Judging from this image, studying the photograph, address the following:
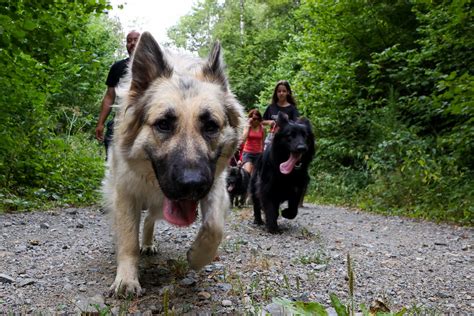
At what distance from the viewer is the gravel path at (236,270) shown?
3045 mm

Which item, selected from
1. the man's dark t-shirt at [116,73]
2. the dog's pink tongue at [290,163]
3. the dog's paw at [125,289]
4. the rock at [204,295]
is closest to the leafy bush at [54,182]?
the man's dark t-shirt at [116,73]

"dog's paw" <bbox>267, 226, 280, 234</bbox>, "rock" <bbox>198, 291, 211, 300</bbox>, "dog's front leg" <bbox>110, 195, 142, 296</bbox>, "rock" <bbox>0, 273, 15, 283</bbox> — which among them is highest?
"dog's front leg" <bbox>110, 195, 142, 296</bbox>

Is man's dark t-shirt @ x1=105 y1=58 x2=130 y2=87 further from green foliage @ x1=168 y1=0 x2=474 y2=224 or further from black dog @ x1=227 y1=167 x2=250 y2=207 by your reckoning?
green foliage @ x1=168 y1=0 x2=474 y2=224

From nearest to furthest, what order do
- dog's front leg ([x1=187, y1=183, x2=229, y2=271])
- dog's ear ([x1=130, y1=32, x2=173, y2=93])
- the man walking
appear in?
dog's front leg ([x1=187, y1=183, x2=229, y2=271])
dog's ear ([x1=130, y1=32, x2=173, y2=93])
the man walking

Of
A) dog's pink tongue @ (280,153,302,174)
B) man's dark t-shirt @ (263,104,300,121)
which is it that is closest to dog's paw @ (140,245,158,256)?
dog's pink tongue @ (280,153,302,174)

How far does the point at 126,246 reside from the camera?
341 cm

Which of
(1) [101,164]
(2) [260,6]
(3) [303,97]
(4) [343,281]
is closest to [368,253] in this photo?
(4) [343,281]

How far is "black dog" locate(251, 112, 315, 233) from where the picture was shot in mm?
6727

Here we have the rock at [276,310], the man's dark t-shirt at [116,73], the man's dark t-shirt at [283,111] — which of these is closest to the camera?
the rock at [276,310]

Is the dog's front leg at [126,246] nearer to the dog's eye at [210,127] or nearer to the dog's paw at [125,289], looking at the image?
the dog's paw at [125,289]

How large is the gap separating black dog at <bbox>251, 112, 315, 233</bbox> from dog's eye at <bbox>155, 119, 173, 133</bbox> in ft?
11.9

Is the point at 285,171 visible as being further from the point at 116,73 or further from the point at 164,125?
the point at 164,125

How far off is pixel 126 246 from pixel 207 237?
62 centimetres

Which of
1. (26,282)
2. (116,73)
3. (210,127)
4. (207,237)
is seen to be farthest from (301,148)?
(26,282)
